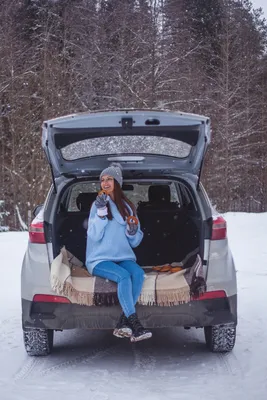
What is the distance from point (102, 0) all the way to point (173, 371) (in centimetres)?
2503

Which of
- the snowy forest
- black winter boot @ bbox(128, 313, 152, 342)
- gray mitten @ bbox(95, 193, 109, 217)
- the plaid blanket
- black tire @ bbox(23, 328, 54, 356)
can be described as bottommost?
black tire @ bbox(23, 328, 54, 356)

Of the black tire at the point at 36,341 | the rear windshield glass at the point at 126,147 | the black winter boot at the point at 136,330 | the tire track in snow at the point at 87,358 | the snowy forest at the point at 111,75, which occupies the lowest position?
the tire track in snow at the point at 87,358

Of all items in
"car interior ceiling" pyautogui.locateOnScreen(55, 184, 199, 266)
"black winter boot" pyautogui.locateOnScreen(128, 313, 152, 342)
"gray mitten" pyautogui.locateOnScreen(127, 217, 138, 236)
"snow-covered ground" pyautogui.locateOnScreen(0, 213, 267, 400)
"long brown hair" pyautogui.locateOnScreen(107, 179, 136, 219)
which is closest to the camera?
"snow-covered ground" pyautogui.locateOnScreen(0, 213, 267, 400)

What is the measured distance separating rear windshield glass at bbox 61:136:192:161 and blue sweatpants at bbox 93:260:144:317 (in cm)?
104

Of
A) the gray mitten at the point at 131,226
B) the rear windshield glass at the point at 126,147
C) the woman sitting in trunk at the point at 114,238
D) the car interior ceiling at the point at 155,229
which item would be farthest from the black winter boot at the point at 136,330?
the rear windshield glass at the point at 126,147

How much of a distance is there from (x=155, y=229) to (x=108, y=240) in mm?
1223

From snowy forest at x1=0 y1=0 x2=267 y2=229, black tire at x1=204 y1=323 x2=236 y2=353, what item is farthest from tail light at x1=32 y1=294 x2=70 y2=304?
snowy forest at x1=0 y1=0 x2=267 y2=229

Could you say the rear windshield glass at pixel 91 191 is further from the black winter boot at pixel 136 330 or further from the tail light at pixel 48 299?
the black winter boot at pixel 136 330

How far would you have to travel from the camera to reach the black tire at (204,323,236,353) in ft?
14.9

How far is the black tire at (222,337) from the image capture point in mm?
4531

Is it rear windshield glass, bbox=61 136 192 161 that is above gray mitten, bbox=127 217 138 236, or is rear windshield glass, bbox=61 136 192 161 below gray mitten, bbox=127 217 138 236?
above

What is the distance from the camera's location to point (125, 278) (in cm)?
433

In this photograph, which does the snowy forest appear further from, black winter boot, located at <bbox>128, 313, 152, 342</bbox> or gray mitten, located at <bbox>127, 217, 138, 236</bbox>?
black winter boot, located at <bbox>128, 313, 152, 342</bbox>

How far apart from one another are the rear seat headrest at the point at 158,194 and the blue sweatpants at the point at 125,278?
58.0 inches
